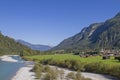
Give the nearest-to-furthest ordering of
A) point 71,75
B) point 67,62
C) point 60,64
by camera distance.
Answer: point 71,75 < point 67,62 < point 60,64

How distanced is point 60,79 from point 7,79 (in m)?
17.5

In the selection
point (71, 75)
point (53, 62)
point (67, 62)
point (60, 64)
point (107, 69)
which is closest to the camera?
point (71, 75)

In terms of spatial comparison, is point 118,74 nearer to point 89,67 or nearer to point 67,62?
point 89,67

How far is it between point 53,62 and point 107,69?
69.1 metres

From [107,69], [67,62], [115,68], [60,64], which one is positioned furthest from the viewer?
[60,64]

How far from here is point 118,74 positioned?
9700cm

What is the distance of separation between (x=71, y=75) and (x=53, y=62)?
84.8 meters

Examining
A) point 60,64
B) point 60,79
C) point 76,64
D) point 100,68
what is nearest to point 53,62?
point 60,64

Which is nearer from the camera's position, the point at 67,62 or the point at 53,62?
the point at 67,62

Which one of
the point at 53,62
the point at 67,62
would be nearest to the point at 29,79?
the point at 67,62

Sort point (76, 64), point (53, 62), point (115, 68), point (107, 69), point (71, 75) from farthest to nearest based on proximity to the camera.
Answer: point (53, 62) → point (76, 64) → point (107, 69) → point (115, 68) → point (71, 75)

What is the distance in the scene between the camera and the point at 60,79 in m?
86.4

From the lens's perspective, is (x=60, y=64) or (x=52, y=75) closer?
(x=52, y=75)

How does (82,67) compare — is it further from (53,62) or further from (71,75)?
(53,62)
